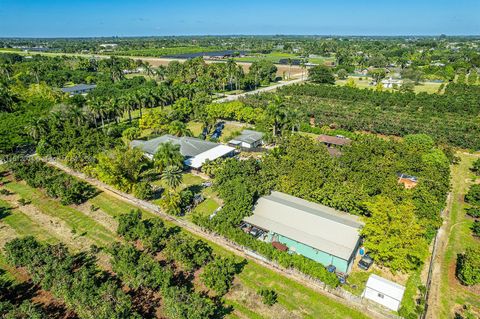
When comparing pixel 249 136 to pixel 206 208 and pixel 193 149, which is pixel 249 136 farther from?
pixel 206 208

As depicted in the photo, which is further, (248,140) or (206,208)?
(248,140)

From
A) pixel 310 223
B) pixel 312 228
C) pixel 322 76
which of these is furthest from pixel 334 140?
pixel 322 76

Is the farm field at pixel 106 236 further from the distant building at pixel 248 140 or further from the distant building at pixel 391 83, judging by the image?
the distant building at pixel 391 83

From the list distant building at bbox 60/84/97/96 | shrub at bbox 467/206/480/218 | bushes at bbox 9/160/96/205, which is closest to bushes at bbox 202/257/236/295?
bushes at bbox 9/160/96/205

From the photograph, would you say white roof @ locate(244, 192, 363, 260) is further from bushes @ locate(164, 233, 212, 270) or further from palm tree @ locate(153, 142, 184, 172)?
palm tree @ locate(153, 142, 184, 172)

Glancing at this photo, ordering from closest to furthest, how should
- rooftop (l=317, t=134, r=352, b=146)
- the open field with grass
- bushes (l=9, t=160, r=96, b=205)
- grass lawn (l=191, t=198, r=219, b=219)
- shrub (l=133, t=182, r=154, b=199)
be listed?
1. the open field with grass
2. grass lawn (l=191, t=198, r=219, b=219)
3. shrub (l=133, t=182, r=154, b=199)
4. bushes (l=9, t=160, r=96, b=205)
5. rooftop (l=317, t=134, r=352, b=146)

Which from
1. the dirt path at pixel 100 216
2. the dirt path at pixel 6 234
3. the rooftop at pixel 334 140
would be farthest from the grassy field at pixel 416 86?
the dirt path at pixel 6 234

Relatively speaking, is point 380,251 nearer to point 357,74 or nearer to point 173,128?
point 173,128

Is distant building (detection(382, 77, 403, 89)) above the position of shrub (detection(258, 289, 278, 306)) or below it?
above
